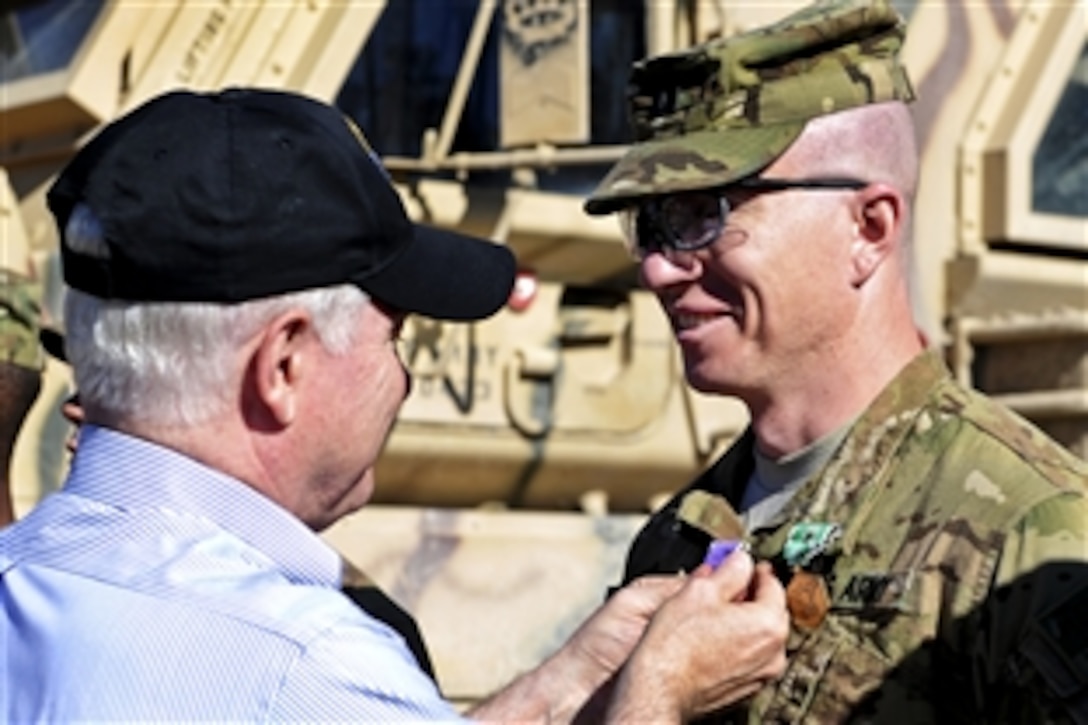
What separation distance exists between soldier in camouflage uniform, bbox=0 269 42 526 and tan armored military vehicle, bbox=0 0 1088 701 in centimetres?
72

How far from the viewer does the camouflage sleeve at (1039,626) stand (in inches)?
85.5

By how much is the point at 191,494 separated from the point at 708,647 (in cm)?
59

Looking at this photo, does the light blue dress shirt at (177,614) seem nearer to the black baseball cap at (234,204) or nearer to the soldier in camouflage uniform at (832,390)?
the black baseball cap at (234,204)

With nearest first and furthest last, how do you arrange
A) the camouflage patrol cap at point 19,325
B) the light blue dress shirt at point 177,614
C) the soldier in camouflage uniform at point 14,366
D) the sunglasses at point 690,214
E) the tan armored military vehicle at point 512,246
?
1. the light blue dress shirt at point 177,614
2. the sunglasses at point 690,214
3. the soldier in camouflage uniform at point 14,366
4. the camouflage patrol cap at point 19,325
5. the tan armored military vehicle at point 512,246

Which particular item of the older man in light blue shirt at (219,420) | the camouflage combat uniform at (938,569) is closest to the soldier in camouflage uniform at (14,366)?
the camouflage combat uniform at (938,569)

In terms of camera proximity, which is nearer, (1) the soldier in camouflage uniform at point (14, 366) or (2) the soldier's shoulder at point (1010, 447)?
(2) the soldier's shoulder at point (1010, 447)

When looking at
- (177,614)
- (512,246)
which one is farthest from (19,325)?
(177,614)

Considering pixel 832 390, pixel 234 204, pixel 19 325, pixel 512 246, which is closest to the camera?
pixel 234 204

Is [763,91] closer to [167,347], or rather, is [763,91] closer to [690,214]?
[690,214]

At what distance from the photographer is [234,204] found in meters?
1.79

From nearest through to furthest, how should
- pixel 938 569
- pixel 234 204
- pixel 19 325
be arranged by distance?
1. pixel 234 204
2. pixel 938 569
3. pixel 19 325

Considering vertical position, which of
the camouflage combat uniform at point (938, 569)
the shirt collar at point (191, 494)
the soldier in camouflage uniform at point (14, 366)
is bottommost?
the soldier in camouflage uniform at point (14, 366)

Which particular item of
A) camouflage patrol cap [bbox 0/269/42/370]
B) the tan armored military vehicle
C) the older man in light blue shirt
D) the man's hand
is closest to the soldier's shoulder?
the man's hand

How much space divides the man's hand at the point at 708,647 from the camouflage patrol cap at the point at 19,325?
184 cm
